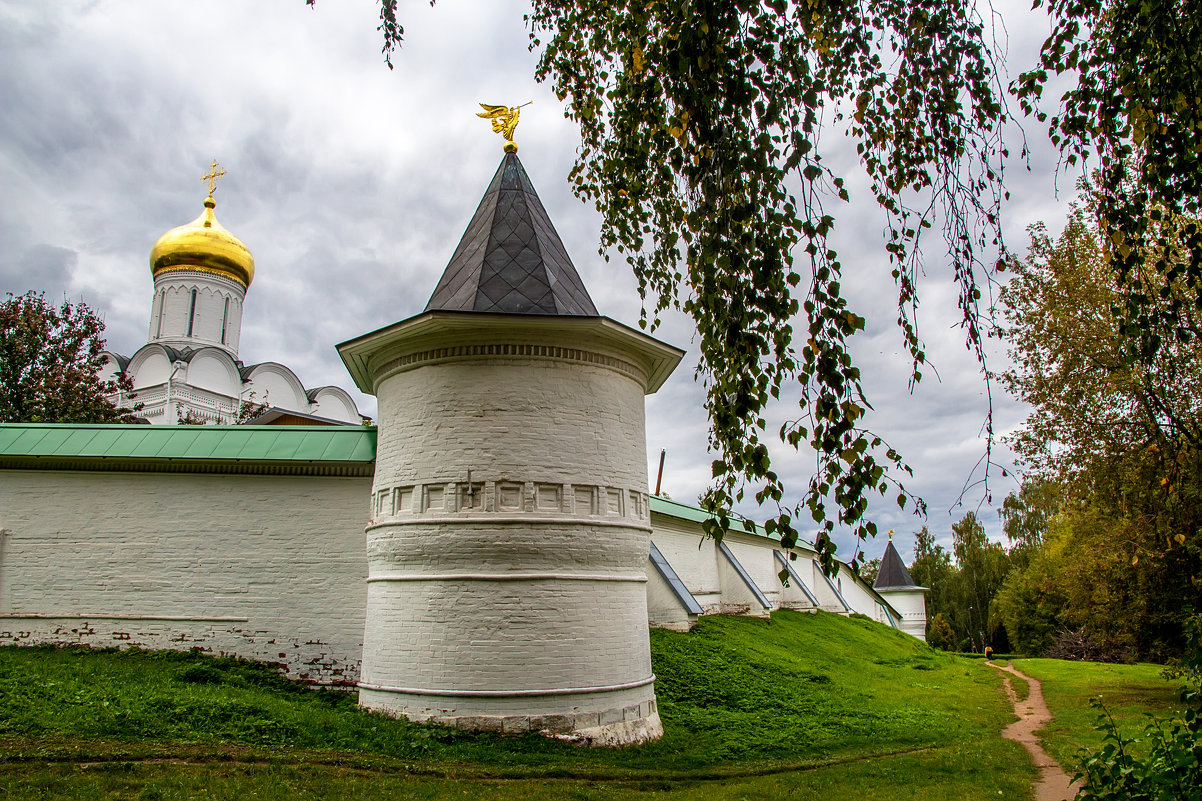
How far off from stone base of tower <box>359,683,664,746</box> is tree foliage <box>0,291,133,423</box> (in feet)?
56.2

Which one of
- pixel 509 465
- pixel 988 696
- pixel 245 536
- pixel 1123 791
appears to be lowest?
pixel 988 696

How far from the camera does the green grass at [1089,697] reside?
10.6 metres

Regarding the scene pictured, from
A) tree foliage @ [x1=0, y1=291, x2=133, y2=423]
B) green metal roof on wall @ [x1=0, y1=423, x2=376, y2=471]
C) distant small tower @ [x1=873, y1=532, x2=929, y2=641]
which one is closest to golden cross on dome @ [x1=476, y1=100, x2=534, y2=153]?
green metal roof on wall @ [x1=0, y1=423, x2=376, y2=471]

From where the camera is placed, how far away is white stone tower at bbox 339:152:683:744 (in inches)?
332

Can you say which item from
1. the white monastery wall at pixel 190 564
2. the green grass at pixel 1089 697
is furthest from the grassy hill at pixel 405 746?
the green grass at pixel 1089 697

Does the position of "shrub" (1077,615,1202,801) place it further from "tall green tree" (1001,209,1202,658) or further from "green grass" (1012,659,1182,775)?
"tall green tree" (1001,209,1202,658)

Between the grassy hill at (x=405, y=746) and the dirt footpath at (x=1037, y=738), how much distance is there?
0.23 m

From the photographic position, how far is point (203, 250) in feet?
87.6

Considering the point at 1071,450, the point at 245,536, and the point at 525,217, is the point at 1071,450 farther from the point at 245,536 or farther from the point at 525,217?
the point at 245,536

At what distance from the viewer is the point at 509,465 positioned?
889 cm

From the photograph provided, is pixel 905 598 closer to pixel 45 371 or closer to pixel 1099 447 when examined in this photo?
pixel 1099 447

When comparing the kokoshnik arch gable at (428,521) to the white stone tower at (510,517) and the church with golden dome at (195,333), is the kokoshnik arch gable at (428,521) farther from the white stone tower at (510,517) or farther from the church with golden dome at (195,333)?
the church with golden dome at (195,333)

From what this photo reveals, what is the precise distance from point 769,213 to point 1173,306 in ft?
7.06

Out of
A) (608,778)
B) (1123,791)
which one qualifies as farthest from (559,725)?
(1123,791)
